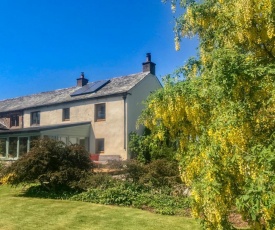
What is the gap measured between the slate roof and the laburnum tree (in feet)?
59.5

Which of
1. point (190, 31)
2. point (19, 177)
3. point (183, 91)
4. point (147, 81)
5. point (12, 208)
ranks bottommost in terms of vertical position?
point (12, 208)

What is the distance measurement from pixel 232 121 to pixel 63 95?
28.2m

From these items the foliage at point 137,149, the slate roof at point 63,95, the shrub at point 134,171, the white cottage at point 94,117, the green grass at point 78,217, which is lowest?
the green grass at point 78,217

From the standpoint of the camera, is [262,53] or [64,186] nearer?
[262,53]

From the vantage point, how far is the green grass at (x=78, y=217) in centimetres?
802

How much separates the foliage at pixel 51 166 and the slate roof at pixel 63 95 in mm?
11775

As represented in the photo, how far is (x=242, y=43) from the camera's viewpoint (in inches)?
276

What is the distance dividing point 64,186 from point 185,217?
6647mm

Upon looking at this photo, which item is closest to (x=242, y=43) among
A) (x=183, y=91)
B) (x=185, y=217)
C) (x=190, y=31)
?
(x=183, y=91)

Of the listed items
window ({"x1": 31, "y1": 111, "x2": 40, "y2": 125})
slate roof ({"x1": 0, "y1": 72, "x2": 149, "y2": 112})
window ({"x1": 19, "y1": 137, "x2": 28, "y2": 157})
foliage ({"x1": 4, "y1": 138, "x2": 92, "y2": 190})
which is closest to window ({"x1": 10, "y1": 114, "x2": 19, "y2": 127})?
slate roof ({"x1": 0, "y1": 72, "x2": 149, "y2": 112})

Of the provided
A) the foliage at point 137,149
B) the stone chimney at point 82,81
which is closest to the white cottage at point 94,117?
the foliage at point 137,149

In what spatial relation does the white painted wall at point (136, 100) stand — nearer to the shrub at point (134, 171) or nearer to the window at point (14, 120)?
the shrub at point (134, 171)

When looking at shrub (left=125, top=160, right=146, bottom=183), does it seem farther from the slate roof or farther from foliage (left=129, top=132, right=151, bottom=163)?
the slate roof

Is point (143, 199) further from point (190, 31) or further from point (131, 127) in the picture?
point (131, 127)
